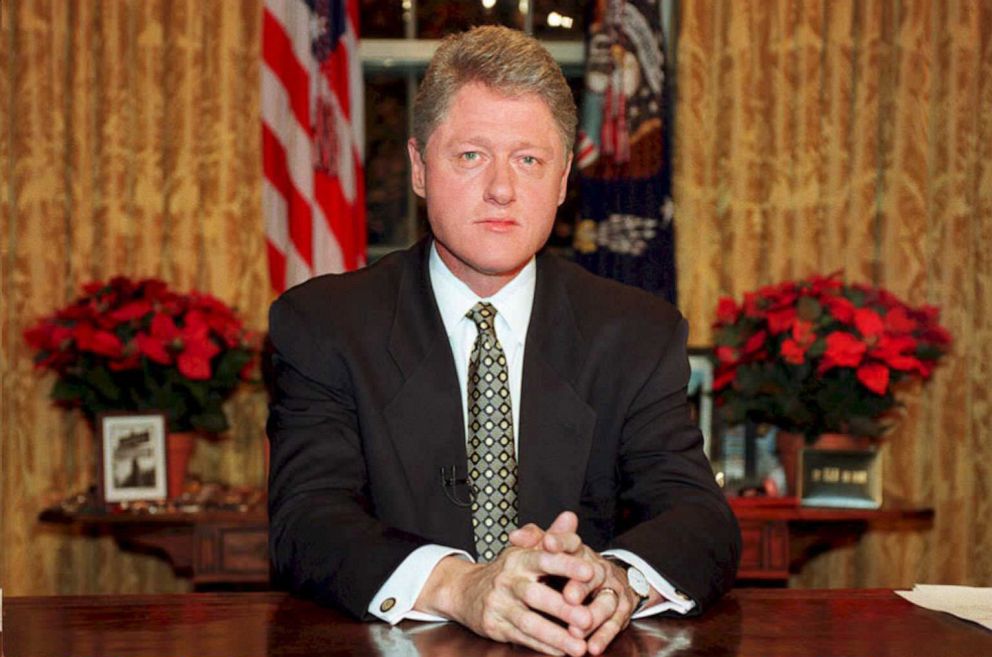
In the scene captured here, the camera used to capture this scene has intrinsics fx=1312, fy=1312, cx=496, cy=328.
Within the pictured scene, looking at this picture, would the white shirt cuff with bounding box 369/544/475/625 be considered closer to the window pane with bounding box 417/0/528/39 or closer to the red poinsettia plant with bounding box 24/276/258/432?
the red poinsettia plant with bounding box 24/276/258/432

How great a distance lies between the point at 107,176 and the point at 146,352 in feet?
3.57

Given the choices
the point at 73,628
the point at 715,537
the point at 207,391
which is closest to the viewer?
the point at 73,628

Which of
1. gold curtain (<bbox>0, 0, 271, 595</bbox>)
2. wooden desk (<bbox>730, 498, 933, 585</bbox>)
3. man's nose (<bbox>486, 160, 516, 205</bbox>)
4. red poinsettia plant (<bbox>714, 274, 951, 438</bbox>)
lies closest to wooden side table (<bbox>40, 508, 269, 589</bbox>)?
gold curtain (<bbox>0, 0, 271, 595</bbox>)

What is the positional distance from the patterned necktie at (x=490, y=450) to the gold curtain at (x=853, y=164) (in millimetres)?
2737

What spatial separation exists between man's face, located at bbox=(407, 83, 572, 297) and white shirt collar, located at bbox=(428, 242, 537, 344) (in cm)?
11

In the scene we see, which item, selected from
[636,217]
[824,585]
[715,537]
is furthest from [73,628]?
[824,585]

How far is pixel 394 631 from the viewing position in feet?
5.42

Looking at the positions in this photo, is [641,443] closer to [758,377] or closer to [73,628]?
[73,628]

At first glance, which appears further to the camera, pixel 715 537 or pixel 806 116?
pixel 806 116

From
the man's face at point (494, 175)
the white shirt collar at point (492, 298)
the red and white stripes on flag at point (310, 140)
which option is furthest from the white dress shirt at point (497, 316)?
the red and white stripes on flag at point (310, 140)

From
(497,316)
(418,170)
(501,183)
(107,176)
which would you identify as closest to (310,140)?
(107,176)

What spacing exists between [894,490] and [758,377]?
3.94ft

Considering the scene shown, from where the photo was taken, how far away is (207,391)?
422cm

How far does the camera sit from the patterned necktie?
2.17 meters
